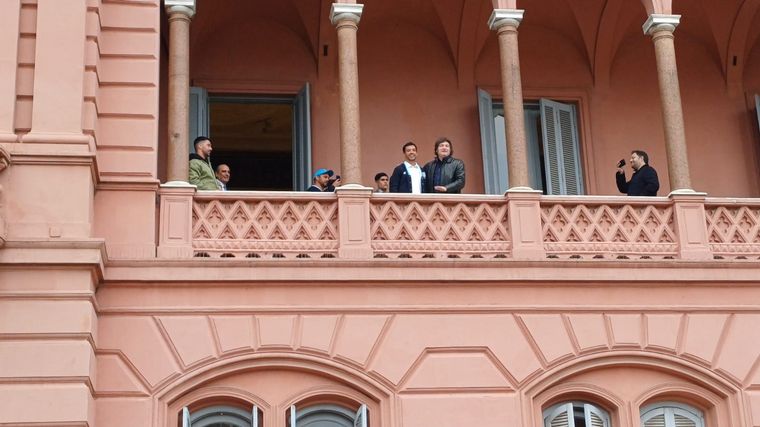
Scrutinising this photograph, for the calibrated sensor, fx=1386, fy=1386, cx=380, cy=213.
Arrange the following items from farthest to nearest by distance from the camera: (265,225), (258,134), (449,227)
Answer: (258,134) → (449,227) → (265,225)

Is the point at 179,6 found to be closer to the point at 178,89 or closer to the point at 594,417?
the point at 178,89

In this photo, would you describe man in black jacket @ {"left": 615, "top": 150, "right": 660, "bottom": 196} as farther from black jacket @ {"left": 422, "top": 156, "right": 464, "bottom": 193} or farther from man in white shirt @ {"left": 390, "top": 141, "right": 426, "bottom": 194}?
man in white shirt @ {"left": 390, "top": 141, "right": 426, "bottom": 194}

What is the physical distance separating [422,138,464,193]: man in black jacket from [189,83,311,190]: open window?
2521mm

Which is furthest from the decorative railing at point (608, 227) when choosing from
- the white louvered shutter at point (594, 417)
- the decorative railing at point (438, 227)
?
the white louvered shutter at point (594, 417)

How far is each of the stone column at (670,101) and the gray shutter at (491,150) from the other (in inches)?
109

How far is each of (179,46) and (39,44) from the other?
182 cm

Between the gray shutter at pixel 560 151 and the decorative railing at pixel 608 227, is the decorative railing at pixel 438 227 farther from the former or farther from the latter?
the gray shutter at pixel 560 151

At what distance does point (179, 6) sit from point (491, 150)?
5.07 meters

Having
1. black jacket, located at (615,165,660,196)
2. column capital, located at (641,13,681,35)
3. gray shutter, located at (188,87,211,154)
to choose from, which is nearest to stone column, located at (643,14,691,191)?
column capital, located at (641,13,681,35)

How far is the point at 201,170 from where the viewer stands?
16141 mm

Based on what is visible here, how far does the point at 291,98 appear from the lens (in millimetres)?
19438

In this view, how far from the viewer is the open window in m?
18.8

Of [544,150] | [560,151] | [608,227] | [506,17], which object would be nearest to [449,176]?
[608,227]

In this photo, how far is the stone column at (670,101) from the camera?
16.7m
